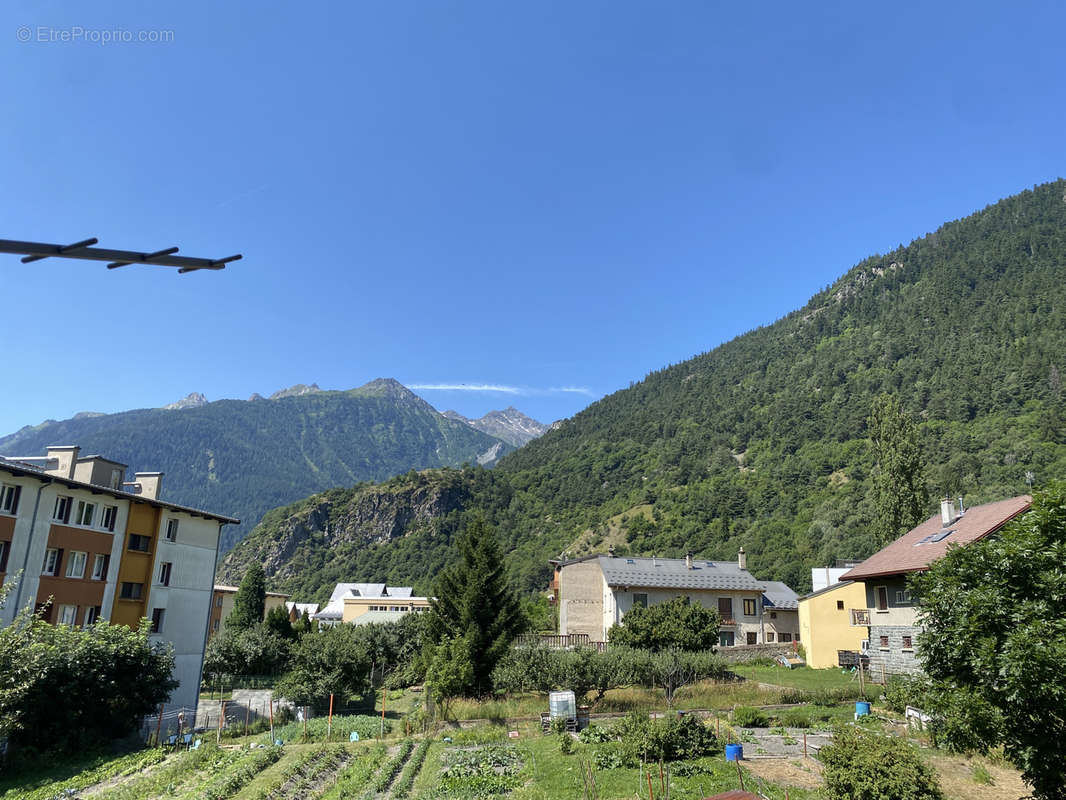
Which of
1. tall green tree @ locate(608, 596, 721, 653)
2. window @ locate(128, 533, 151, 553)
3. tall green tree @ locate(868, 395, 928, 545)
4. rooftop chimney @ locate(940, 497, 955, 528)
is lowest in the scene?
tall green tree @ locate(608, 596, 721, 653)

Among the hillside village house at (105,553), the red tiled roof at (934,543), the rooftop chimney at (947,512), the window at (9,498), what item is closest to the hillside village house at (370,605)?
the hillside village house at (105,553)

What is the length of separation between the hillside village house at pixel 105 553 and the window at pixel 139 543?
6 cm

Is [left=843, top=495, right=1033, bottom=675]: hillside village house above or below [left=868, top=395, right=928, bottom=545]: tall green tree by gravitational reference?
below

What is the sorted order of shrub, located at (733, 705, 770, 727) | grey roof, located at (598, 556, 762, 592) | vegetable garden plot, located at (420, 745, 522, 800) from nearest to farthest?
vegetable garden plot, located at (420, 745, 522, 800), shrub, located at (733, 705, 770, 727), grey roof, located at (598, 556, 762, 592)

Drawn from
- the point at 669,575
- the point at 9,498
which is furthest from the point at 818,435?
the point at 9,498

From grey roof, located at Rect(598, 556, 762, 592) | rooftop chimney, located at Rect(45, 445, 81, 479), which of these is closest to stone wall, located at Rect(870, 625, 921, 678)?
grey roof, located at Rect(598, 556, 762, 592)

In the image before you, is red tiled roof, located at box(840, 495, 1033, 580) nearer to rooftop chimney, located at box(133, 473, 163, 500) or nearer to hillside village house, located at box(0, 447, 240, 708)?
hillside village house, located at box(0, 447, 240, 708)

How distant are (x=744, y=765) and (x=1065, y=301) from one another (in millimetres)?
143292

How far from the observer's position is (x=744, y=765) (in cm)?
1900

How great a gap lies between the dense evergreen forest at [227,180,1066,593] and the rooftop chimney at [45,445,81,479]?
8136 cm

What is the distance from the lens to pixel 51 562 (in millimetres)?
34469

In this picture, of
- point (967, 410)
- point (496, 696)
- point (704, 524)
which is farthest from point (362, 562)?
point (496, 696)

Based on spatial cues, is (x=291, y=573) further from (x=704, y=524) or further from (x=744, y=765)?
(x=744, y=765)

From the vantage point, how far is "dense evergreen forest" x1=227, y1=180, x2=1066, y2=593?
10088 cm
